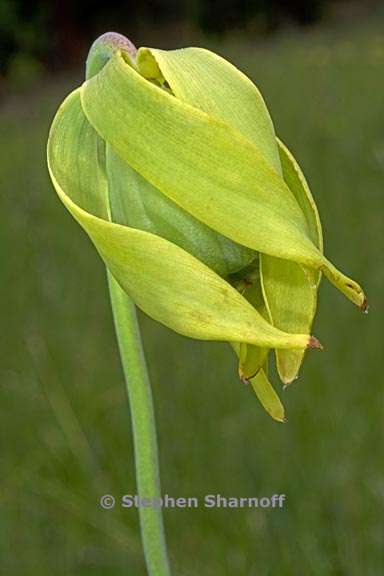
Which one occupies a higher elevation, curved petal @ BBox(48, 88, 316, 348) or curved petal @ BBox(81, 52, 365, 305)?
curved petal @ BBox(81, 52, 365, 305)

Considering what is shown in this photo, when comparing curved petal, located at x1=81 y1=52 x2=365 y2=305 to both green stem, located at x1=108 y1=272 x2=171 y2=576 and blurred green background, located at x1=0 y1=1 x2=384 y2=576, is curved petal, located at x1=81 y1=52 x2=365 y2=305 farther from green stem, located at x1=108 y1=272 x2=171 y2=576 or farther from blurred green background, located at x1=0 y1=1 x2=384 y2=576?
blurred green background, located at x1=0 y1=1 x2=384 y2=576

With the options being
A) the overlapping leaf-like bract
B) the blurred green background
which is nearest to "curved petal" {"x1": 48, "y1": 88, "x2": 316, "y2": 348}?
the overlapping leaf-like bract

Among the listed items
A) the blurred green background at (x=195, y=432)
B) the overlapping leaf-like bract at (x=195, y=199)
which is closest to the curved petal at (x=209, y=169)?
the overlapping leaf-like bract at (x=195, y=199)

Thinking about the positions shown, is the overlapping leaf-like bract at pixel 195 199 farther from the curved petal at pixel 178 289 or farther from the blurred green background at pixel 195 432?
the blurred green background at pixel 195 432

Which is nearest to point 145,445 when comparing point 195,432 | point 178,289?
point 178,289

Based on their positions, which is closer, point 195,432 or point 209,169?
point 209,169

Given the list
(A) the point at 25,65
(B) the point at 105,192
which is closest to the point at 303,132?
(B) the point at 105,192

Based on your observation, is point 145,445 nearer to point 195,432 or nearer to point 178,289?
point 178,289
